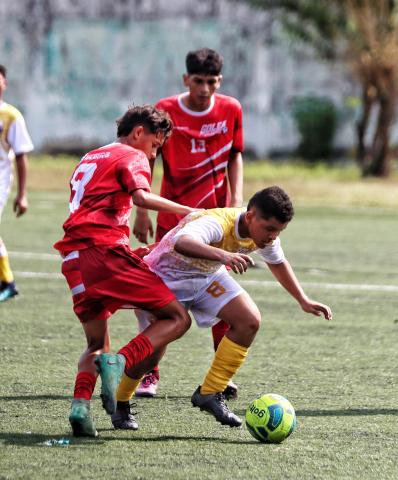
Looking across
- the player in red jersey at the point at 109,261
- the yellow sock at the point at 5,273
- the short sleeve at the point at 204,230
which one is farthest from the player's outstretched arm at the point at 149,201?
the yellow sock at the point at 5,273

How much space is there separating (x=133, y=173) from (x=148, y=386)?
152cm

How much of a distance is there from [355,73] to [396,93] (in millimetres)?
1060

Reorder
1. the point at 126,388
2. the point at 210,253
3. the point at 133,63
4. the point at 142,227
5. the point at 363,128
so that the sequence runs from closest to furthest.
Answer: the point at 210,253
the point at 126,388
the point at 142,227
the point at 363,128
the point at 133,63

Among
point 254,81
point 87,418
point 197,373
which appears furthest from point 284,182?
point 87,418

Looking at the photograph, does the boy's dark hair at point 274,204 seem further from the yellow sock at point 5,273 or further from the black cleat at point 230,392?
the yellow sock at point 5,273

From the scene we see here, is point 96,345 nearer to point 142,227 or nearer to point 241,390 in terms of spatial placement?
point 142,227

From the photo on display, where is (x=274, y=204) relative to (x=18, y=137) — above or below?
above

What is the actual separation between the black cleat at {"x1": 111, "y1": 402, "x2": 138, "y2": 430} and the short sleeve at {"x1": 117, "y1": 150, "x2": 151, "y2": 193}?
1.07 m

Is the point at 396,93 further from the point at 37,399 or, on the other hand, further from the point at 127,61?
the point at 37,399

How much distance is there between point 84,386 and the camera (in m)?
5.78

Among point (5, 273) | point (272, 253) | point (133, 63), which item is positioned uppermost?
point (272, 253)

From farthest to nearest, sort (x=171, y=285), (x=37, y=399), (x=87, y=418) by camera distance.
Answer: (x=37, y=399) → (x=171, y=285) → (x=87, y=418)

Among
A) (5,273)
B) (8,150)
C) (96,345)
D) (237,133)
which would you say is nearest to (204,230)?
(96,345)

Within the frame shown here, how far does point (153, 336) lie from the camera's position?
5793mm
